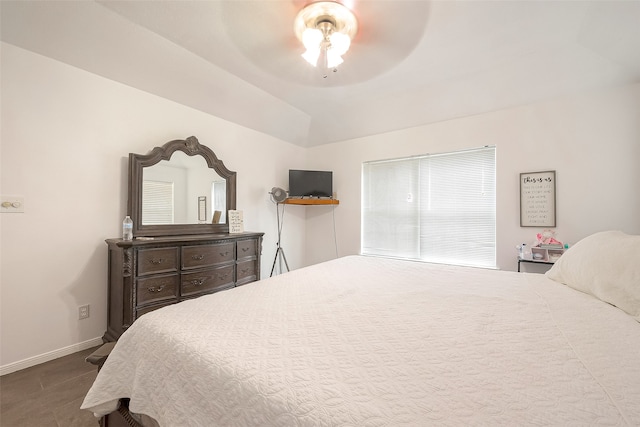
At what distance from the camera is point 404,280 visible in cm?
174

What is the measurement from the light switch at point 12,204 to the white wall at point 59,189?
0.03m

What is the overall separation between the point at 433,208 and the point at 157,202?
3.33 meters

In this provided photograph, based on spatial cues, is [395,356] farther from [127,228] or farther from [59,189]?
[59,189]

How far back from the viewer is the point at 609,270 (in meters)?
1.24

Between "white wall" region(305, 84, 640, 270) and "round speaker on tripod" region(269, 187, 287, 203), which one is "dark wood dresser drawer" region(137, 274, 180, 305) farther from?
"white wall" region(305, 84, 640, 270)

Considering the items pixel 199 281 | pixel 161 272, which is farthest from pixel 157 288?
pixel 199 281

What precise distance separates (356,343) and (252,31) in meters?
2.38

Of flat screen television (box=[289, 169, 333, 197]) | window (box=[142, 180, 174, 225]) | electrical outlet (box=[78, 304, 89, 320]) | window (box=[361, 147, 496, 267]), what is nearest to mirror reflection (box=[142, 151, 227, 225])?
window (box=[142, 180, 174, 225])

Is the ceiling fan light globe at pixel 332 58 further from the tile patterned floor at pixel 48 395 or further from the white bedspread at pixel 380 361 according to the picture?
the tile patterned floor at pixel 48 395

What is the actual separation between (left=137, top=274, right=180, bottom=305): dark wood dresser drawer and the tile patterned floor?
590 mm

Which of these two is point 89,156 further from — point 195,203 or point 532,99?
point 532,99

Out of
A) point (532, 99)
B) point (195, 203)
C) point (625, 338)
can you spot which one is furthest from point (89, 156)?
point (532, 99)

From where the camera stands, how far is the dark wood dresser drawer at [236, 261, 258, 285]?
9.75 ft

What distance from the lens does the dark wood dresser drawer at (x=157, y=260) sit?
86.5 inches
